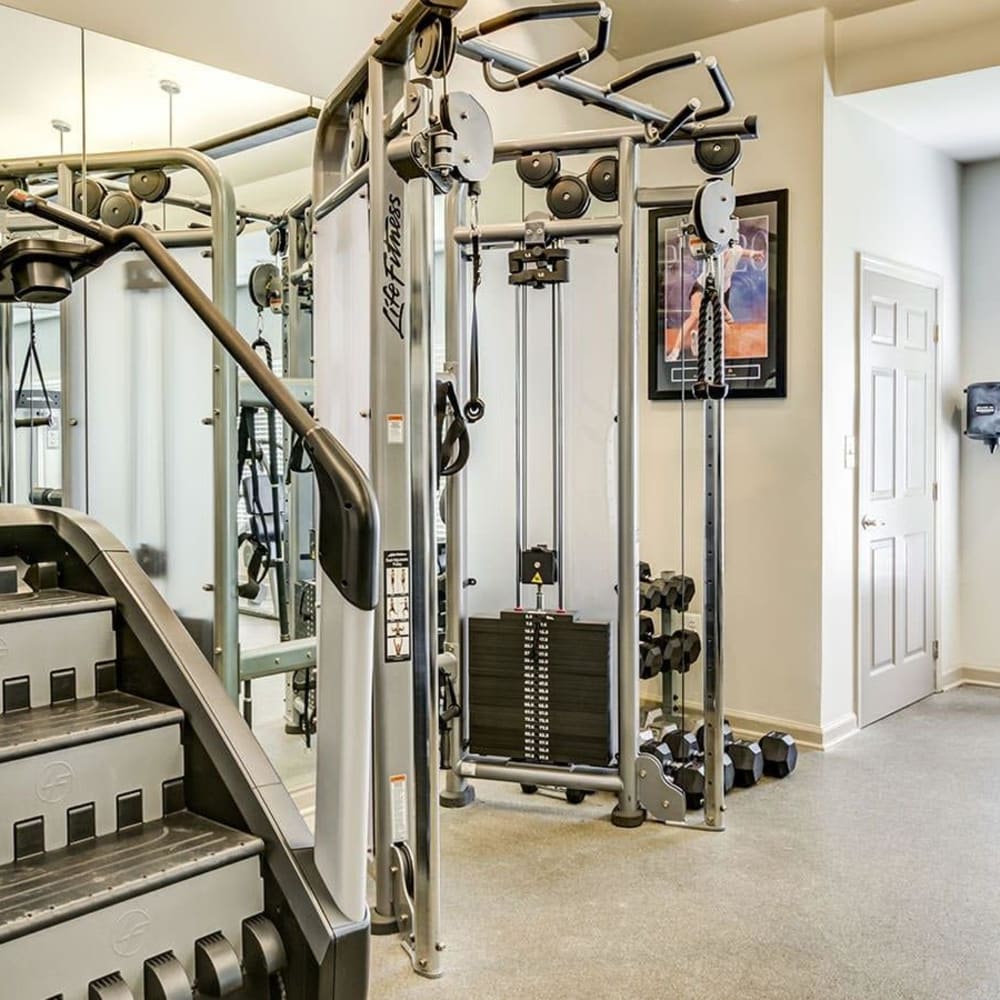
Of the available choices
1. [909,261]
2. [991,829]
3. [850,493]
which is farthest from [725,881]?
[909,261]

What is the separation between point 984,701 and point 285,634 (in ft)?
12.8

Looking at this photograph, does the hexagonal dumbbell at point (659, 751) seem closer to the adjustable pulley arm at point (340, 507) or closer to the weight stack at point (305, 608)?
the weight stack at point (305, 608)

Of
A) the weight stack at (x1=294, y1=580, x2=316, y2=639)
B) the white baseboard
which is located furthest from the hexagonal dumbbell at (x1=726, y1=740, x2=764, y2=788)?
the white baseboard

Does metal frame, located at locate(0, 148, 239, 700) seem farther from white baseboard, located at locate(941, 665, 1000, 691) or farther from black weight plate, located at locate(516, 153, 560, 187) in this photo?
white baseboard, located at locate(941, 665, 1000, 691)

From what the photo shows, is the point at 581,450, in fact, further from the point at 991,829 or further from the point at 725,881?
the point at 991,829

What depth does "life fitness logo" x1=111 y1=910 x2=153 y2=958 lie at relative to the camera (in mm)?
1692

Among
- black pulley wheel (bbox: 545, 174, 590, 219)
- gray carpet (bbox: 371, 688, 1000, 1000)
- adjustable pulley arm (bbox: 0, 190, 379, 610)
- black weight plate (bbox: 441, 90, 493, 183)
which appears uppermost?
black pulley wheel (bbox: 545, 174, 590, 219)

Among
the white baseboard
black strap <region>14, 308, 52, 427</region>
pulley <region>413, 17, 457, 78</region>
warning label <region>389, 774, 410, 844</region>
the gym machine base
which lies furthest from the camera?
the white baseboard

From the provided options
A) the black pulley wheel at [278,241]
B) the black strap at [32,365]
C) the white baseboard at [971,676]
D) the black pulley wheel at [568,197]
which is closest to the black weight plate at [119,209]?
the black strap at [32,365]

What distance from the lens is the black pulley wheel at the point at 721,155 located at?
10.9ft

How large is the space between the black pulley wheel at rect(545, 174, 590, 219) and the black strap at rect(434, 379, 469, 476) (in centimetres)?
98

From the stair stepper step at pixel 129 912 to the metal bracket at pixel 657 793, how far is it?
1900 millimetres

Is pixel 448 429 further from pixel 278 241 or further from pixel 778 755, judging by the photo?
pixel 778 755

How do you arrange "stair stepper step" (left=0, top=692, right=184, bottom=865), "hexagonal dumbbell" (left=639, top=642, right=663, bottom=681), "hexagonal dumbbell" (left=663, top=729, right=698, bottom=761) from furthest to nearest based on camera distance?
"hexagonal dumbbell" (left=639, top=642, right=663, bottom=681) → "hexagonal dumbbell" (left=663, top=729, right=698, bottom=761) → "stair stepper step" (left=0, top=692, right=184, bottom=865)
